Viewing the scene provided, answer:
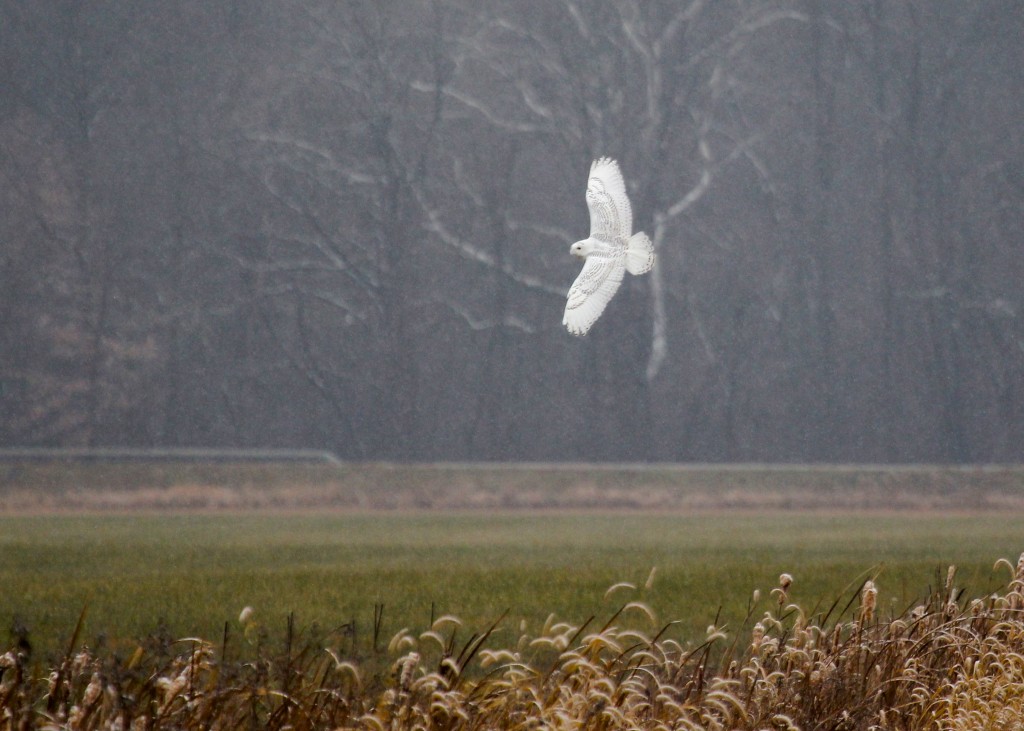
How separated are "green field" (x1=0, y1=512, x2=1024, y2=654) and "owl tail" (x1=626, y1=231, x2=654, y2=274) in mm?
1555

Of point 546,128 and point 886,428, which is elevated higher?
point 546,128

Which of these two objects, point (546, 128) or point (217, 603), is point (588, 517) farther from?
point (546, 128)

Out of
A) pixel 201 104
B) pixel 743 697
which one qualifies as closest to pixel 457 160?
pixel 201 104

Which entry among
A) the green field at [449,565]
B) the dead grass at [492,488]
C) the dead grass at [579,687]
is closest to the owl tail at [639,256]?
the dead grass at [579,687]

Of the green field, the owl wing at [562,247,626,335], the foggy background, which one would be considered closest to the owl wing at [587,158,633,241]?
the owl wing at [562,247,626,335]

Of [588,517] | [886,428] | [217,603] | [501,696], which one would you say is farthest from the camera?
[886,428]

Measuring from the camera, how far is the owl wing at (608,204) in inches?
145

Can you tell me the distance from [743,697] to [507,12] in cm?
1249

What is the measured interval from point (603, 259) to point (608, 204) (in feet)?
1.25

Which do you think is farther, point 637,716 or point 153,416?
point 153,416

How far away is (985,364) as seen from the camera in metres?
15.9

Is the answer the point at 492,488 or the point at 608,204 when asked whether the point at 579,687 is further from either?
the point at 492,488

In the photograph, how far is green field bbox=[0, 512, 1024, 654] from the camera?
594 cm

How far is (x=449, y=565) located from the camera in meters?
7.46
